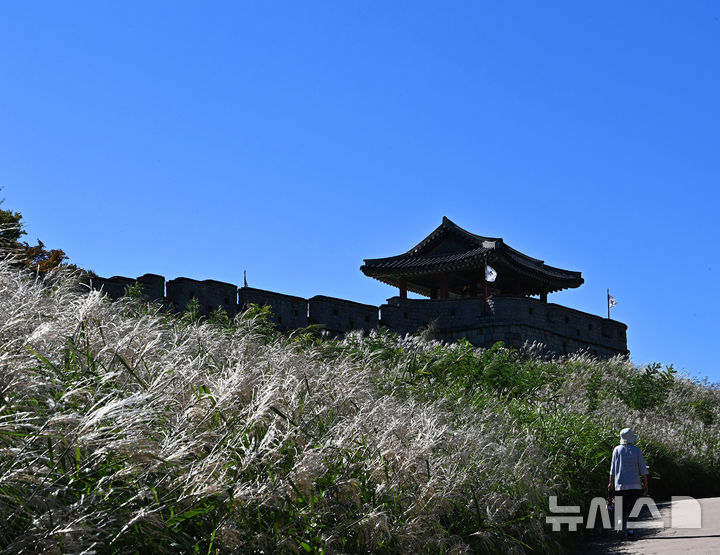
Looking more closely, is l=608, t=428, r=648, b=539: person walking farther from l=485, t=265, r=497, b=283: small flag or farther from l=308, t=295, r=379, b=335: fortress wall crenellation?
l=485, t=265, r=497, b=283: small flag

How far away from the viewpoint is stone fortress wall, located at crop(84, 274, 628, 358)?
16.9 m

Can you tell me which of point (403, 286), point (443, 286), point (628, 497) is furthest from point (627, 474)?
point (403, 286)

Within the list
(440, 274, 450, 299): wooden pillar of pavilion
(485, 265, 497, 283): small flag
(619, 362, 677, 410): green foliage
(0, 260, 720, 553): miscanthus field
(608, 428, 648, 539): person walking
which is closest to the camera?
(0, 260, 720, 553): miscanthus field

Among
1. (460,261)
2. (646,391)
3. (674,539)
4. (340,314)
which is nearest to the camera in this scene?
(674,539)

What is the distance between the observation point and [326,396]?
18.1 ft

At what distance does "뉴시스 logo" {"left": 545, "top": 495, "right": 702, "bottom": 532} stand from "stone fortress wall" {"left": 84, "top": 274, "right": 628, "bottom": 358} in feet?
28.2

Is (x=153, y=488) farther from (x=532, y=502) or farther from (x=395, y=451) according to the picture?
(x=532, y=502)

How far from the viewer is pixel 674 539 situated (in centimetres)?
664

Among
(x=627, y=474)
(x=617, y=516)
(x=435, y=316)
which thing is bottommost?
(x=617, y=516)

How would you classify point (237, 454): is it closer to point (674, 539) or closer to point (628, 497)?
point (674, 539)

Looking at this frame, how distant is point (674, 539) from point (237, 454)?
4.66 m

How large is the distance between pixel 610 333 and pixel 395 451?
2123 centimetres

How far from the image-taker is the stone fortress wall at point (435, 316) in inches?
666

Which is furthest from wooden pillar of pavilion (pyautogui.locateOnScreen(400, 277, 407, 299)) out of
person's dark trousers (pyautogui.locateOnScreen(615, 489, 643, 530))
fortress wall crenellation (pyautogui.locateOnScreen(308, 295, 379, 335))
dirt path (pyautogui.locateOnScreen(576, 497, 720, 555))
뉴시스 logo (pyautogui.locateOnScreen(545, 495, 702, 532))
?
person's dark trousers (pyautogui.locateOnScreen(615, 489, 643, 530))
